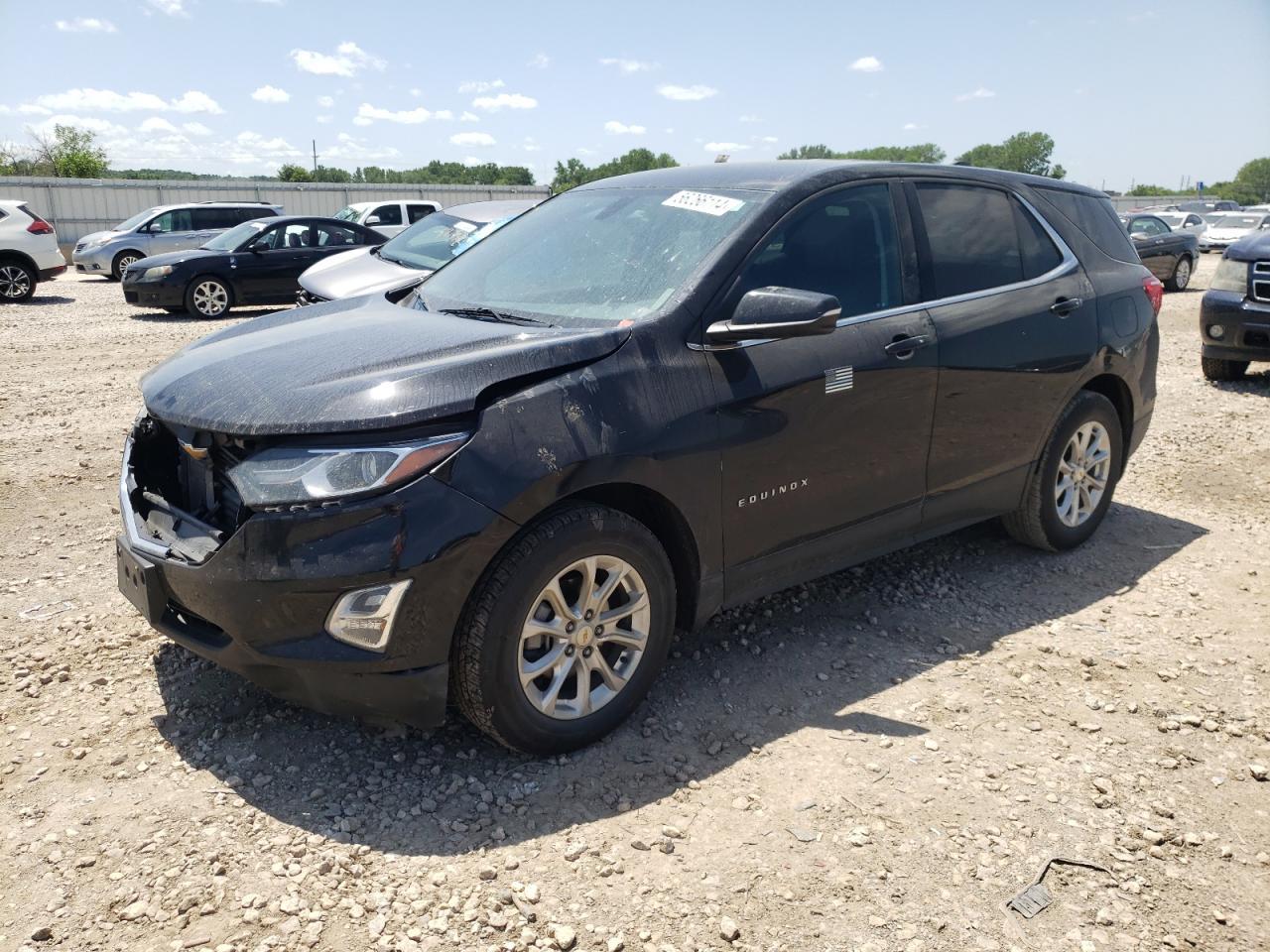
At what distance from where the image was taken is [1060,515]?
500cm

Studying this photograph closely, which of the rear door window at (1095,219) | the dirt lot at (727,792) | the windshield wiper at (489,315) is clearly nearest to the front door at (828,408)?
the dirt lot at (727,792)

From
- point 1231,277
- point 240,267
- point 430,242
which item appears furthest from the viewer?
point 240,267

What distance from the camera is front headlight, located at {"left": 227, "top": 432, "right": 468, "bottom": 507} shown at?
276cm

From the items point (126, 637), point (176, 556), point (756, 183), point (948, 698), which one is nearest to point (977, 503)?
point (948, 698)

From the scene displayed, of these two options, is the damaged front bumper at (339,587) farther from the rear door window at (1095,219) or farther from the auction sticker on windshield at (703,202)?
the rear door window at (1095,219)

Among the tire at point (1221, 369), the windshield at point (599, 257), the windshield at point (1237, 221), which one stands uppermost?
the windshield at point (1237, 221)

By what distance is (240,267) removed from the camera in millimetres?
14711

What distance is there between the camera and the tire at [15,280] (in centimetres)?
1633

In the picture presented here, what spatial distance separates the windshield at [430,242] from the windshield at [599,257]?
5512 millimetres

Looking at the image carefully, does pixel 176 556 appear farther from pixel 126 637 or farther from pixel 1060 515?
pixel 1060 515

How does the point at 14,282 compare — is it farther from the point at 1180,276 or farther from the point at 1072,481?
the point at 1180,276

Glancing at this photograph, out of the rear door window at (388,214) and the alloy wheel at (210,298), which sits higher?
the rear door window at (388,214)

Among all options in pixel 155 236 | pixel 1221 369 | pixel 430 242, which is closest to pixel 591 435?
pixel 430 242

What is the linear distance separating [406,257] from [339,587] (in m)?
7.75
